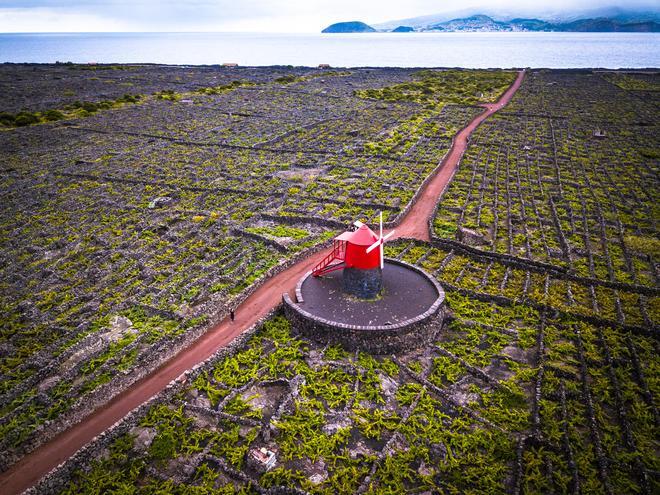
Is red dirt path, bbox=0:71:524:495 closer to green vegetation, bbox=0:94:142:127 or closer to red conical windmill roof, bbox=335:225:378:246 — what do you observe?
red conical windmill roof, bbox=335:225:378:246

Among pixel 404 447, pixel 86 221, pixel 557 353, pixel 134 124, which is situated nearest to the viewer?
pixel 404 447

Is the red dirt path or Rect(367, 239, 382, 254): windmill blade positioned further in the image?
Rect(367, 239, 382, 254): windmill blade

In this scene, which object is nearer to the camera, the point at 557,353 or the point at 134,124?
the point at 557,353

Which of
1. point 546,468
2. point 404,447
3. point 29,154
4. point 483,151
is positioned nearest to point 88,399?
point 404,447

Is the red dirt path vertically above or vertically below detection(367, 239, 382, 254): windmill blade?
below

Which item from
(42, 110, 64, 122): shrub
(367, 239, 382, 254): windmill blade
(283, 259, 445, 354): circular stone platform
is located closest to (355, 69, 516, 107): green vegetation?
(42, 110, 64, 122): shrub

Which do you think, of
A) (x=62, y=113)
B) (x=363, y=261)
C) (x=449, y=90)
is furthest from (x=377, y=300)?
(x=449, y=90)

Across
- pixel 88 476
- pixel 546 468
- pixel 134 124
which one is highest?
pixel 134 124

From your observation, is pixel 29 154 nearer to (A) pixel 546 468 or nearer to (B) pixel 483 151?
(B) pixel 483 151
